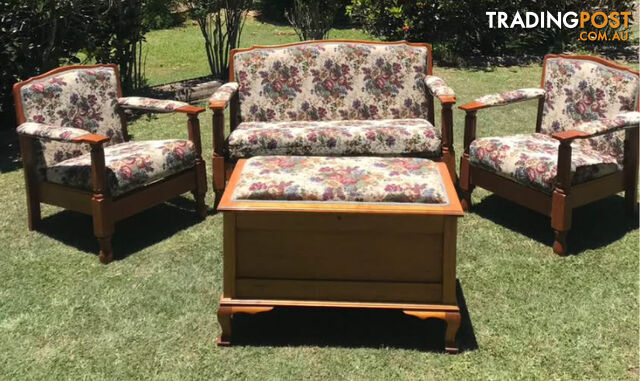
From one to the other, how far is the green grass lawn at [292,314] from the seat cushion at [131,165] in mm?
473

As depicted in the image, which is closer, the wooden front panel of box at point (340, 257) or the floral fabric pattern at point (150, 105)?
the wooden front panel of box at point (340, 257)

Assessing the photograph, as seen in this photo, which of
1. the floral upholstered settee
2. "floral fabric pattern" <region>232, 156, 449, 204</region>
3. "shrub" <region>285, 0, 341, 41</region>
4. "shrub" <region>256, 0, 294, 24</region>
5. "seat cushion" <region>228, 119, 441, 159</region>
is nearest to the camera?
"floral fabric pattern" <region>232, 156, 449, 204</region>

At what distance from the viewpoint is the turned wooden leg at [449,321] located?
328 centimetres

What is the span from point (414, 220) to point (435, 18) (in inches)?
350

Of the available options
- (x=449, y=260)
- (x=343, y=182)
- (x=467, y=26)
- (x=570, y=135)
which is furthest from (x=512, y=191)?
(x=467, y=26)

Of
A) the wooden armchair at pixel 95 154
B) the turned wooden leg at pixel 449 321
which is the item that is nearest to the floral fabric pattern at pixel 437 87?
the wooden armchair at pixel 95 154

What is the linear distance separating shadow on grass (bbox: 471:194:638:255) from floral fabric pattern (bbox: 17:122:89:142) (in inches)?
119

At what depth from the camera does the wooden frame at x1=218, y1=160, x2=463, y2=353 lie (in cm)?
328

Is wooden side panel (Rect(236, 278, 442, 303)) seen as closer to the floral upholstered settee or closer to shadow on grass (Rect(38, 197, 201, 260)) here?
shadow on grass (Rect(38, 197, 201, 260))

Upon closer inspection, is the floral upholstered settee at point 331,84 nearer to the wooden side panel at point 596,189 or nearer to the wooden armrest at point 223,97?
the wooden armrest at point 223,97

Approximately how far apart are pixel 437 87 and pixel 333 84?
94 cm

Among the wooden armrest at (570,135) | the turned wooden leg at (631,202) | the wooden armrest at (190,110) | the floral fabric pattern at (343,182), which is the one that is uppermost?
the wooden armrest at (190,110)

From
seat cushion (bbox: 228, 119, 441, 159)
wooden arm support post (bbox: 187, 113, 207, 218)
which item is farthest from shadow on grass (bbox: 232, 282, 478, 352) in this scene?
seat cushion (bbox: 228, 119, 441, 159)

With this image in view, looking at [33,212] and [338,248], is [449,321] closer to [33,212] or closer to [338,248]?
[338,248]
